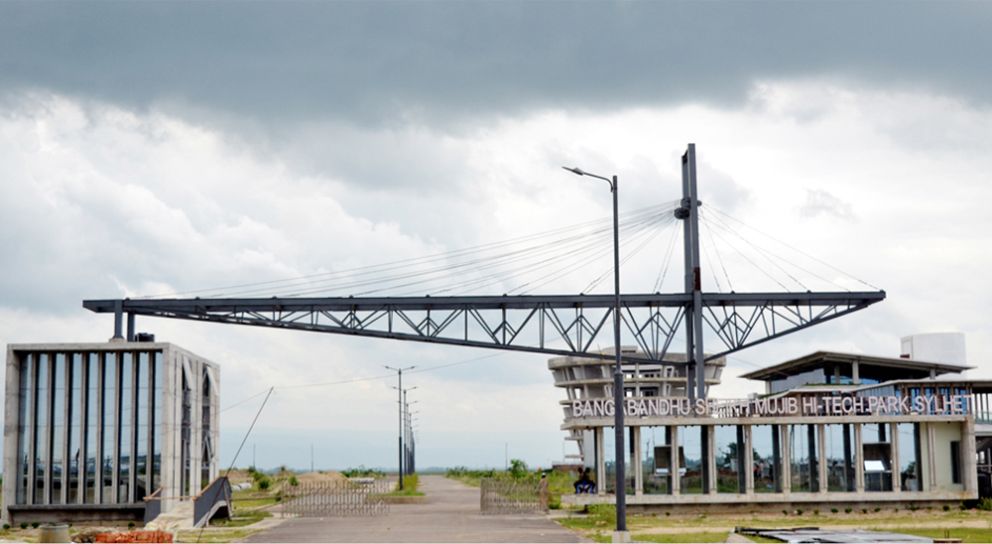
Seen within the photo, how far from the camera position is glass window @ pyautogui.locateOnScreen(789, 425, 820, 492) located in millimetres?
60750

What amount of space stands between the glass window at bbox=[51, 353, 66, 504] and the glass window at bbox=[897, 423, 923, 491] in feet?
135

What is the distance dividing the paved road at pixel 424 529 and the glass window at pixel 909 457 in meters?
18.9

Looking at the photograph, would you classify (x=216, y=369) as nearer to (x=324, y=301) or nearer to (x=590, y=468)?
(x=324, y=301)

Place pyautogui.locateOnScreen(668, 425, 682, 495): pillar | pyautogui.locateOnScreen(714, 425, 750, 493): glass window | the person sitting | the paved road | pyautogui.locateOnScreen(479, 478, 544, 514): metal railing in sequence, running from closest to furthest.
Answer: the paved road
pyautogui.locateOnScreen(668, 425, 682, 495): pillar
pyautogui.locateOnScreen(714, 425, 750, 493): glass window
the person sitting
pyautogui.locateOnScreen(479, 478, 544, 514): metal railing

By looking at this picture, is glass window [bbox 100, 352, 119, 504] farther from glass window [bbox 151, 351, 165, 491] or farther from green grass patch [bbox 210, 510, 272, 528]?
green grass patch [bbox 210, 510, 272, 528]

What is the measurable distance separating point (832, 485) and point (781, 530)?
16.4m

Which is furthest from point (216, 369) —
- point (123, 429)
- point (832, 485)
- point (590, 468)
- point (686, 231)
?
point (832, 485)

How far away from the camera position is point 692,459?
6066cm

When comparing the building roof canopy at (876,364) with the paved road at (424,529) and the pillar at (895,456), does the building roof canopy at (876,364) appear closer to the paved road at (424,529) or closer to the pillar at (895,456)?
the pillar at (895,456)

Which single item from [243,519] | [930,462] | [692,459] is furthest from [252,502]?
[930,462]

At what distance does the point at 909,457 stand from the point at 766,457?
24.9ft

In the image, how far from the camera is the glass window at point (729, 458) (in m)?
60.4

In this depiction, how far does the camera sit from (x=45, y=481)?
2200 inches

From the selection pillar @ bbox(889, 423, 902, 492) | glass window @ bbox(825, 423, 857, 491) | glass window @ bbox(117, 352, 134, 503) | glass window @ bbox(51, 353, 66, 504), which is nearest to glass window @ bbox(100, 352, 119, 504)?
glass window @ bbox(117, 352, 134, 503)
